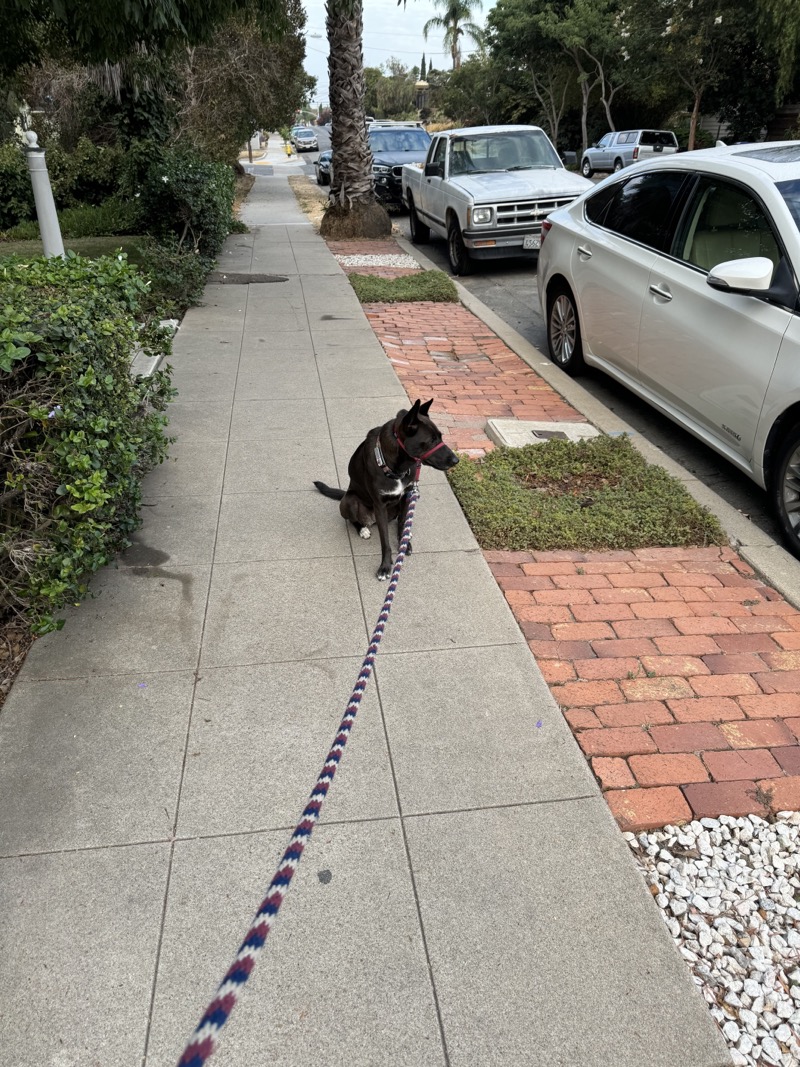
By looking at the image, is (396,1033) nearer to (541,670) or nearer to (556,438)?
(541,670)

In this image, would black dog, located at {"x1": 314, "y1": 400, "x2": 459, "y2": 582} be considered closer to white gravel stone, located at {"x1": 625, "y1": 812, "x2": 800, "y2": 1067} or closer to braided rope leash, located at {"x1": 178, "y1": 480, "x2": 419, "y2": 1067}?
braided rope leash, located at {"x1": 178, "y1": 480, "x2": 419, "y2": 1067}

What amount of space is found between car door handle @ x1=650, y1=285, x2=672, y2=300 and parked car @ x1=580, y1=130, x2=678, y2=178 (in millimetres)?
29619

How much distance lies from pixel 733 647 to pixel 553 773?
4.17ft

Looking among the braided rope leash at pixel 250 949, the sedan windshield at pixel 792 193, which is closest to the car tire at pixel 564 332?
the sedan windshield at pixel 792 193

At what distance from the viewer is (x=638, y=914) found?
2400 mm

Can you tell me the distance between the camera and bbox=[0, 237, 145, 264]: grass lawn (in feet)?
45.0

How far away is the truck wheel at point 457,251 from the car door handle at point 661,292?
6.91 metres

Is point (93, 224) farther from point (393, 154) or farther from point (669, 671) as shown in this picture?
point (669, 671)

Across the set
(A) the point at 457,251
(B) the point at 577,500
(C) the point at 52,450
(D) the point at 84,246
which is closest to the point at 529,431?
(B) the point at 577,500

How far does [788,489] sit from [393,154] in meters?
18.8

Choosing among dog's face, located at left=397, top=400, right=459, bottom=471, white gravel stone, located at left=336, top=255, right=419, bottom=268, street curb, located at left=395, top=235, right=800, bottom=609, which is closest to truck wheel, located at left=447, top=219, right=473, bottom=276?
white gravel stone, located at left=336, top=255, right=419, bottom=268

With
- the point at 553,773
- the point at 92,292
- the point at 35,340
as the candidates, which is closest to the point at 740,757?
the point at 553,773

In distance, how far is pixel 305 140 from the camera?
6247 cm

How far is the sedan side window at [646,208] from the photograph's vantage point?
5727mm
